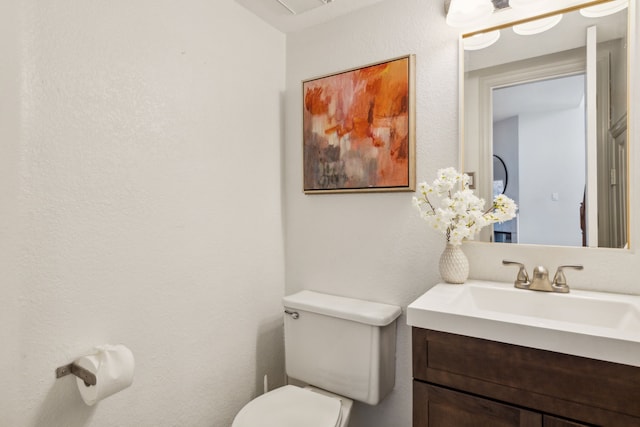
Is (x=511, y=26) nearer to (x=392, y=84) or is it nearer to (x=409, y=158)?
(x=392, y=84)

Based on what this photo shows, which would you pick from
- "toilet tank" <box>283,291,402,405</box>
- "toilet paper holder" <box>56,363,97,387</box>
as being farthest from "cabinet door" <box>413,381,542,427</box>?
"toilet paper holder" <box>56,363,97,387</box>

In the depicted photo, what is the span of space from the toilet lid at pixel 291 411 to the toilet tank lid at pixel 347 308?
0.33 m

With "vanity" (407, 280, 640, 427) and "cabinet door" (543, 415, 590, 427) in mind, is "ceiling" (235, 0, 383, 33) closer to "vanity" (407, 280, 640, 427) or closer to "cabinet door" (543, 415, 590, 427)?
"vanity" (407, 280, 640, 427)

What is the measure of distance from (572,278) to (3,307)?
1720mm

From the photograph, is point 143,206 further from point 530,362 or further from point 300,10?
point 530,362

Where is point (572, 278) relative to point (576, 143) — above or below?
below

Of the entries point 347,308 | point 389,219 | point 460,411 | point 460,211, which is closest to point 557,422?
point 460,411

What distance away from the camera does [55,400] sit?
0.98m

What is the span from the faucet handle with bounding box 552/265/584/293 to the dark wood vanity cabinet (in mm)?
380

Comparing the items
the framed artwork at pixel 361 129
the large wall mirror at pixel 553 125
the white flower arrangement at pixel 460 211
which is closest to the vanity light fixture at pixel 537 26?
the large wall mirror at pixel 553 125

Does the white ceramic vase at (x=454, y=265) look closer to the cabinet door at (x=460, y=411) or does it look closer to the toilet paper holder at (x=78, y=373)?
the cabinet door at (x=460, y=411)

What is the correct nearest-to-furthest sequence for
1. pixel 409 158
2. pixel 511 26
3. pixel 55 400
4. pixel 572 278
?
pixel 55 400 < pixel 572 278 < pixel 511 26 < pixel 409 158

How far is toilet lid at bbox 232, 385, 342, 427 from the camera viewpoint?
1.22 meters

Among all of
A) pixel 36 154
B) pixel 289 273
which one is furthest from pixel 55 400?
pixel 289 273
